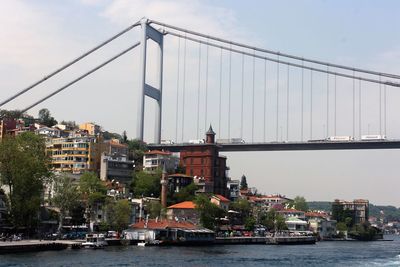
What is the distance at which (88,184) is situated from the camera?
8369cm

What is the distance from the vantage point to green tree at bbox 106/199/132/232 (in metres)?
77.5

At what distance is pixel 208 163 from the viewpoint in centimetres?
11962

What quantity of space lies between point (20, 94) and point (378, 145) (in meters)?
59.1

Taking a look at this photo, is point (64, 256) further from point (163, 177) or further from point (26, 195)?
point (163, 177)

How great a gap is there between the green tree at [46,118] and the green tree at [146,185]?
43.1 metres

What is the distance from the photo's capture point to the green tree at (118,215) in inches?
3051

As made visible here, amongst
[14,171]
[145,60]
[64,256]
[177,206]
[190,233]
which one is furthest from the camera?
[145,60]

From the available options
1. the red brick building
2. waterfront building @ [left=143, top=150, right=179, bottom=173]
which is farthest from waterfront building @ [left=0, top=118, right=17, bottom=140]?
the red brick building

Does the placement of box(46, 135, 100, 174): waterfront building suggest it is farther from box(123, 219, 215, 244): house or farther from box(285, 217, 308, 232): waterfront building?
box(285, 217, 308, 232): waterfront building

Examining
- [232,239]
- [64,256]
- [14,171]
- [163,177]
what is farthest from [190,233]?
[64,256]

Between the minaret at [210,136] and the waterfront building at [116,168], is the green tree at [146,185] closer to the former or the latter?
the waterfront building at [116,168]

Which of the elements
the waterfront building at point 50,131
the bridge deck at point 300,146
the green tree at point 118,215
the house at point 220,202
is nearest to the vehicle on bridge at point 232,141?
the bridge deck at point 300,146

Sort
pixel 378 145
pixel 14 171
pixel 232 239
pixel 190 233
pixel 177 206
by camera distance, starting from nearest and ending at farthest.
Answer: pixel 14 171 → pixel 190 233 → pixel 232 239 → pixel 177 206 → pixel 378 145

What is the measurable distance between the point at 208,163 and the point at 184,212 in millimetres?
24726
